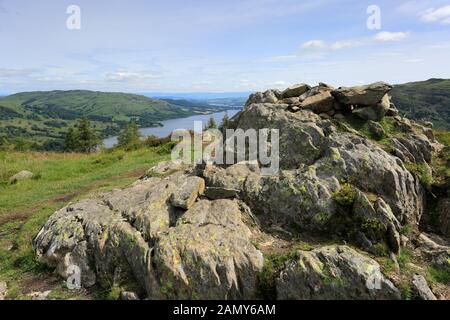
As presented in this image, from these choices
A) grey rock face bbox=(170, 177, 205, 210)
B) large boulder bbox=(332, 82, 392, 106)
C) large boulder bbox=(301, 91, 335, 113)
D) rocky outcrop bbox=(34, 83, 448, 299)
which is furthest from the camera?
large boulder bbox=(301, 91, 335, 113)

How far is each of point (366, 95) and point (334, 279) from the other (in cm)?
1158

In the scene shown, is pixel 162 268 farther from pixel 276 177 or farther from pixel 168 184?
pixel 276 177

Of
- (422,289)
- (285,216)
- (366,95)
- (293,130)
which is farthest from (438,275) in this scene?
(366,95)

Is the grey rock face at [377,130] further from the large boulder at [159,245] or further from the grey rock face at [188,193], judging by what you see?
the grey rock face at [188,193]

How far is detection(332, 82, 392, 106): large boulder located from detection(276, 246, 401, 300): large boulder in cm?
1003

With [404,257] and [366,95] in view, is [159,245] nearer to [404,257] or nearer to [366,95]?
[404,257]

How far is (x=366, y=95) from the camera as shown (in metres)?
19.2

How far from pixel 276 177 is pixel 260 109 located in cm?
568

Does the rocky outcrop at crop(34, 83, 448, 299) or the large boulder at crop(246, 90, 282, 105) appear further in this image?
the large boulder at crop(246, 90, 282, 105)

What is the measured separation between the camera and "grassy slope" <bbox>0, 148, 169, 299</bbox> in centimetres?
1451

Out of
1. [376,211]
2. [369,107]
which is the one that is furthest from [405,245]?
[369,107]

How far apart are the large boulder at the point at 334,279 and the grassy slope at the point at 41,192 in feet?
25.7

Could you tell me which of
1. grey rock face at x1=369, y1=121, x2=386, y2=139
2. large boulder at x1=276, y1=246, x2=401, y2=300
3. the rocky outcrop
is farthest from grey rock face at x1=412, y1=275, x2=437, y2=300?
grey rock face at x1=369, y1=121, x2=386, y2=139

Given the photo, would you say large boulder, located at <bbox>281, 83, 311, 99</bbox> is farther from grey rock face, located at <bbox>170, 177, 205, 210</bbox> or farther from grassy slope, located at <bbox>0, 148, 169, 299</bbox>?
grassy slope, located at <bbox>0, 148, 169, 299</bbox>
